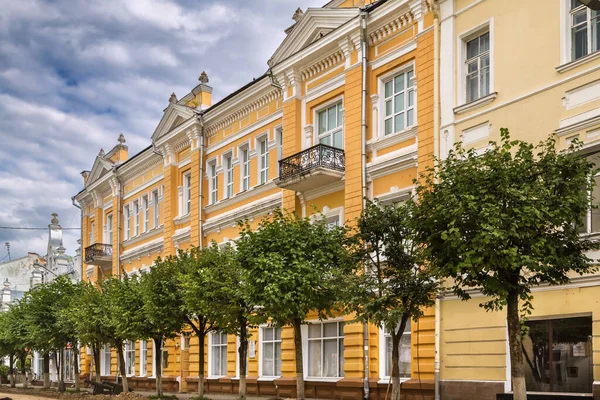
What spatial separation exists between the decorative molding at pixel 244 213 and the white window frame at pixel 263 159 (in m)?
1.05

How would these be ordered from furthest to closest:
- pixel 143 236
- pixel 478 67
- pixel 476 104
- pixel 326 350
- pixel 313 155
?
pixel 143 236
pixel 326 350
pixel 313 155
pixel 478 67
pixel 476 104

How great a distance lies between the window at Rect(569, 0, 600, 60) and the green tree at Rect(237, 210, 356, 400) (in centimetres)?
686

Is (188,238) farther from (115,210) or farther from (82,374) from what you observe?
(82,374)

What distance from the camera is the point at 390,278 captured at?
17047 mm

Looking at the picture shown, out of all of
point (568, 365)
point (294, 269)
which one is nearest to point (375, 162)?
point (294, 269)

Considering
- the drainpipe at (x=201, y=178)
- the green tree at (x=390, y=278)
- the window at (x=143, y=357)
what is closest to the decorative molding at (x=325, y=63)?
the drainpipe at (x=201, y=178)

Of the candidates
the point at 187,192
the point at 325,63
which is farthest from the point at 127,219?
the point at 325,63

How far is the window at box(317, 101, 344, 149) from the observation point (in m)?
25.8

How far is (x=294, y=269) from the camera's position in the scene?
63.7 feet

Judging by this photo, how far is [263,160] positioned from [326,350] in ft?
27.6

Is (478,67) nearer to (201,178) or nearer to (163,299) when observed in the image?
(163,299)

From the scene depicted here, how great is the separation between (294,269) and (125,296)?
11261 millimetres

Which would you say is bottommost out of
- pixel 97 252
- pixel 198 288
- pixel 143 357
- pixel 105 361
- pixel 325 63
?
pixel 105 361

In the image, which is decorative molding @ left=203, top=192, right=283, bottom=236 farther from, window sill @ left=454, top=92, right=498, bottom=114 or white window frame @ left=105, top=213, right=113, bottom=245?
white window frame @ left=105, top=213, right=113, bottom=245
